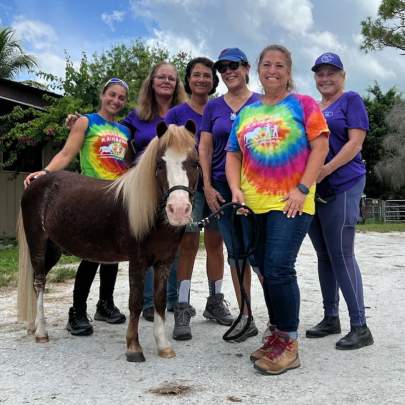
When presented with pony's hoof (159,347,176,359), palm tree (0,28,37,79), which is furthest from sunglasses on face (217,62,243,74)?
palm tree (0,28,37,79)

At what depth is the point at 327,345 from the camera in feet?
11.7

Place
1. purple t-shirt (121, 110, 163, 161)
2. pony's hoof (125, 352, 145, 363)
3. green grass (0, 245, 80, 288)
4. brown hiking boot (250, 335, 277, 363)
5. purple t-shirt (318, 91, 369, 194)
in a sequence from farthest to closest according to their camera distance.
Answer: green grass (0, 245, 80, 288) < purple t-shirt (121, 110, 163, 161) < purple t-shirt (318, 91, 369, 194) < pony's hoof (125, 352, 145, 363) < brown hiking boot (250, 335, 277, 363)

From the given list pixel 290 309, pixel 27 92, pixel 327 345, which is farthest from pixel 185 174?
pixel 27 92

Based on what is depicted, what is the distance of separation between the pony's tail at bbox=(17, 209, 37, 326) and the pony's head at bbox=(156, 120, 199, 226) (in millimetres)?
1649

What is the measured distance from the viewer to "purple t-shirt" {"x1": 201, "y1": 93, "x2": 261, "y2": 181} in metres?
3.64

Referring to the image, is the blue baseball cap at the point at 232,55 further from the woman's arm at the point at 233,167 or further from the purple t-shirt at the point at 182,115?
the woman's arm at the point at 233,167

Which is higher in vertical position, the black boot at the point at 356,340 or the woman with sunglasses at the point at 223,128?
the woman with sunglasses at the point at 223,128

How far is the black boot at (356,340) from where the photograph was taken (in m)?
3.42

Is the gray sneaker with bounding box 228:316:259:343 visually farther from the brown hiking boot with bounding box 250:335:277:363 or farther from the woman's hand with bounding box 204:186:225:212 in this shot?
the woman's hand with bounding box 204:186:225:212

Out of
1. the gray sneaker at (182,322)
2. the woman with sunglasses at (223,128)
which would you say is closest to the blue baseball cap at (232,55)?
the woman with sunglasses at (223,128)

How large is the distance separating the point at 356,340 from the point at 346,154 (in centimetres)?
133

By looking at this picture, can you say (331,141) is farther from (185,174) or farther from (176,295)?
(176,295)

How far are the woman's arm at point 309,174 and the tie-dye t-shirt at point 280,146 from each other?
4 cm

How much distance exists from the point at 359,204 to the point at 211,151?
1.20m
